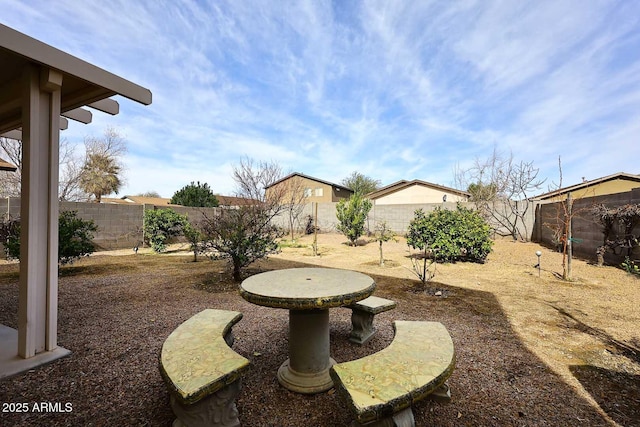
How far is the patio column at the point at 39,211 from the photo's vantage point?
2.08 meters

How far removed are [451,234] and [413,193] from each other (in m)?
14.2

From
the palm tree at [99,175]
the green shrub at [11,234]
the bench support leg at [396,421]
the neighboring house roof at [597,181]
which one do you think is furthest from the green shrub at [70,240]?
the neighboring house roof at [597,181]

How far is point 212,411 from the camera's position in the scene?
1.38 metres

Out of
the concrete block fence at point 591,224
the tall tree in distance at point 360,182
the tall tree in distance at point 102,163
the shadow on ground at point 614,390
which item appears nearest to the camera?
the shadow on ground at point 614,390

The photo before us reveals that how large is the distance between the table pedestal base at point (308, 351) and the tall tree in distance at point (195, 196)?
66.7 ft

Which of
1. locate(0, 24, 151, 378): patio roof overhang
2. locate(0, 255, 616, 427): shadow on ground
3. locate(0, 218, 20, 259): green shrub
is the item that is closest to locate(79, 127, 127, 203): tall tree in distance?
locate(0, 218, 20, 259): green shrub

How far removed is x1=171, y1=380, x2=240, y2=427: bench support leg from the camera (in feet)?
4.41

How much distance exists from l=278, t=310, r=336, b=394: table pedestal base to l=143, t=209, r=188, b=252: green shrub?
8.24 metres

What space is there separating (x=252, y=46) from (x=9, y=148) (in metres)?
14.8

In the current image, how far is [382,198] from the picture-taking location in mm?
21219

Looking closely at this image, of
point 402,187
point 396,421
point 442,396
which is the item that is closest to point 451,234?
point 442,396

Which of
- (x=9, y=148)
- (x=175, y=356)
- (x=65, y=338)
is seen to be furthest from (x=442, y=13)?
(x=9, y=148)

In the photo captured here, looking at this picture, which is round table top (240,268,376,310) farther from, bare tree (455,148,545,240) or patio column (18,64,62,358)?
bare tree (455,148,545,240)

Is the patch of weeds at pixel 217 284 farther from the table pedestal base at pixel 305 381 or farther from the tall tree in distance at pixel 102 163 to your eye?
the tall tree in distance at pixel 102 163
